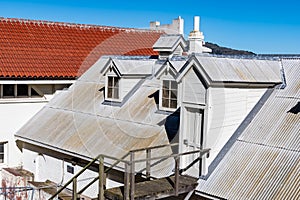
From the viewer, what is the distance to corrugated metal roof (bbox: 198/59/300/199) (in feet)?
26.0

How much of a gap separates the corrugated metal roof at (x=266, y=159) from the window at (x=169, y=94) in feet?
8.78

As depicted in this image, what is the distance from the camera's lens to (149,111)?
12.4m

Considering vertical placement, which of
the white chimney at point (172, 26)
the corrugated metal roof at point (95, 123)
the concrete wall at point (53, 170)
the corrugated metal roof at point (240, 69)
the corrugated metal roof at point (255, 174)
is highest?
the white chimney at point (172, 26)

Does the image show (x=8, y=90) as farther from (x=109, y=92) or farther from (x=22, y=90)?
(x=109, y=92)

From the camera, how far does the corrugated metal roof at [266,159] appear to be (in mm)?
7918

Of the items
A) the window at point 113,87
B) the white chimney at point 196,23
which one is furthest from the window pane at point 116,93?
the white chimney at point 196,23

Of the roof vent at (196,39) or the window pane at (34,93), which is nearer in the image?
the roof vent at (196,39)

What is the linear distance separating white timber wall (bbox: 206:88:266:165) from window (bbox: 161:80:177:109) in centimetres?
245

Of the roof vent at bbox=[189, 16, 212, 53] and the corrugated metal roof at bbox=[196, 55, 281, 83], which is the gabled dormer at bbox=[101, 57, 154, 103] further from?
the corrugated metal roof at bbox=[196, 55, 281, 83]

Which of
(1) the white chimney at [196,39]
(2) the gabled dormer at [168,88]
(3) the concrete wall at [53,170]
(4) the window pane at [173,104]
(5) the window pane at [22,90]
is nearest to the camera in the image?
(2) the gabled dormer at [168,88]

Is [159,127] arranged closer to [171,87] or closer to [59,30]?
[171,87]

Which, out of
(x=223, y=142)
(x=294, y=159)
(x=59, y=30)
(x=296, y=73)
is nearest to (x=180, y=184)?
(x=223, y=142)

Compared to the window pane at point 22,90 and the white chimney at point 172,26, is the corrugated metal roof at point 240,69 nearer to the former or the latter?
the window pane at point 22,90

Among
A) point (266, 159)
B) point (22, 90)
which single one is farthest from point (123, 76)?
point (266, 159)
